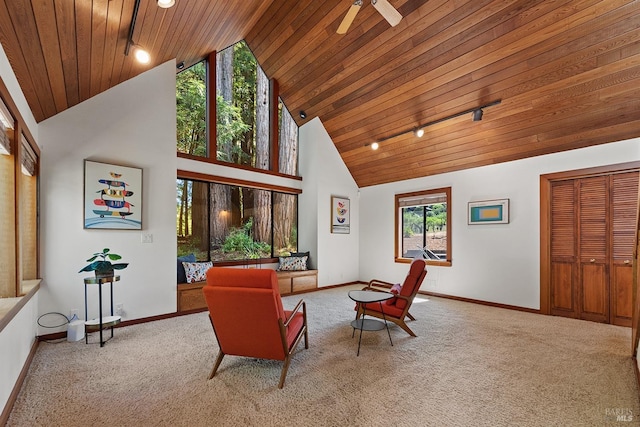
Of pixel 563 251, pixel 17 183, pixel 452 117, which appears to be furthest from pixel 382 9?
pixel 563 251

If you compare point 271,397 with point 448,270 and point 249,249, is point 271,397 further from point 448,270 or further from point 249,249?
point 448,270

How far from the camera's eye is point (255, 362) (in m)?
2.88

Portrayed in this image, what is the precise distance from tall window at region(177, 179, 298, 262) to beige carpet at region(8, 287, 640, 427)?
1.86 metres

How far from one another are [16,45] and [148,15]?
113cm

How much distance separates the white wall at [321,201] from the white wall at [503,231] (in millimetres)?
1418

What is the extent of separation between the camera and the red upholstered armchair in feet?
7.69

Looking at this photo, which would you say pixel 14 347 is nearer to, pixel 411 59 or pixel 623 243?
pixel 411 59

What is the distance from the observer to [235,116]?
19.8ft

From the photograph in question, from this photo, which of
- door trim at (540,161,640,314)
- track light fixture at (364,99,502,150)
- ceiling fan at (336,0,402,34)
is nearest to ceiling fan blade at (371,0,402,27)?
ceiling fan at (336,0,402,34)

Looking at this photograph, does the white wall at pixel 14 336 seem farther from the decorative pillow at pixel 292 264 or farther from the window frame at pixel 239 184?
the decorative pillow at pixel 292 264

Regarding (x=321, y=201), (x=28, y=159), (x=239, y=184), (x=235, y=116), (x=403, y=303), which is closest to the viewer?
(x=28, y=159)

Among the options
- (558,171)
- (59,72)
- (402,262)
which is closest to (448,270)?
(402,262)

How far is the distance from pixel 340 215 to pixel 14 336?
18.2ft
